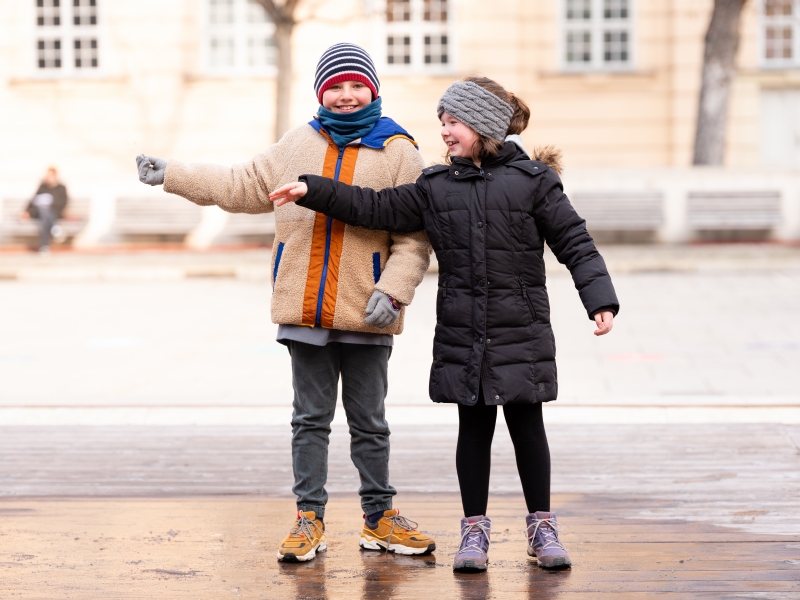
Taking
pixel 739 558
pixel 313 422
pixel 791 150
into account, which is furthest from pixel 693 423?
pixel 791 150

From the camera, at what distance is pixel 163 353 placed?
942cm

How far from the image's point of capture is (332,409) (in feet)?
14.2

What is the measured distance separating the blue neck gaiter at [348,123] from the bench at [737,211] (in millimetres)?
14227

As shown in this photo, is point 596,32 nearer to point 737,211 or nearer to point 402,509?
point 737,211

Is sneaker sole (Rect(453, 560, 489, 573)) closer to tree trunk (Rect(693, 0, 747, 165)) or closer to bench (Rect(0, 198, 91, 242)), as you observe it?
bench (Rect(0, 198, 91, 242))

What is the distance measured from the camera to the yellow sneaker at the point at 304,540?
4.11m

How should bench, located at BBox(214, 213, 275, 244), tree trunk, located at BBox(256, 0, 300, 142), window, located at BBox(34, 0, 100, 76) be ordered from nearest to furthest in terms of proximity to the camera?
bench, located at BBox(214, 213, 275, 244) < tree trunk, located at BBox(256, 0, 300, 142) < window, located at BBox(34, 0, 100, 76)

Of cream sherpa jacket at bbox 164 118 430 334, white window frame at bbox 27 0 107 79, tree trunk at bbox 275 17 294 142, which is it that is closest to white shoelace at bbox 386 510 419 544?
cream sherpa jacket at bbox 164 118 430 334

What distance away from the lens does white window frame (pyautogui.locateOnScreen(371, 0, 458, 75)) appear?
25.1 metres

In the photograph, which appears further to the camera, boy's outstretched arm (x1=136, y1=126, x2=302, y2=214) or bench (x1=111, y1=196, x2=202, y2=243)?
bench (x1=111, y1=196, x2=202, y2=243)

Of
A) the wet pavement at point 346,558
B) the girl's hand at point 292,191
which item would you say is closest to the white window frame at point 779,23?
the wet pavement at point 346,558

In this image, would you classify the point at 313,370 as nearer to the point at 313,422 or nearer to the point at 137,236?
the point at 313,422

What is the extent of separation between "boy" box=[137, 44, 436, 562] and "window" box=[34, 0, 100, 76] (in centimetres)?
2232

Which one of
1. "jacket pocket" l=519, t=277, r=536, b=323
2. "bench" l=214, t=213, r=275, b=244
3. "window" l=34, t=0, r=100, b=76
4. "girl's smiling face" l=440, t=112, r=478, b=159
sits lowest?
"bench" l=214, t=213, r=275, b=244
